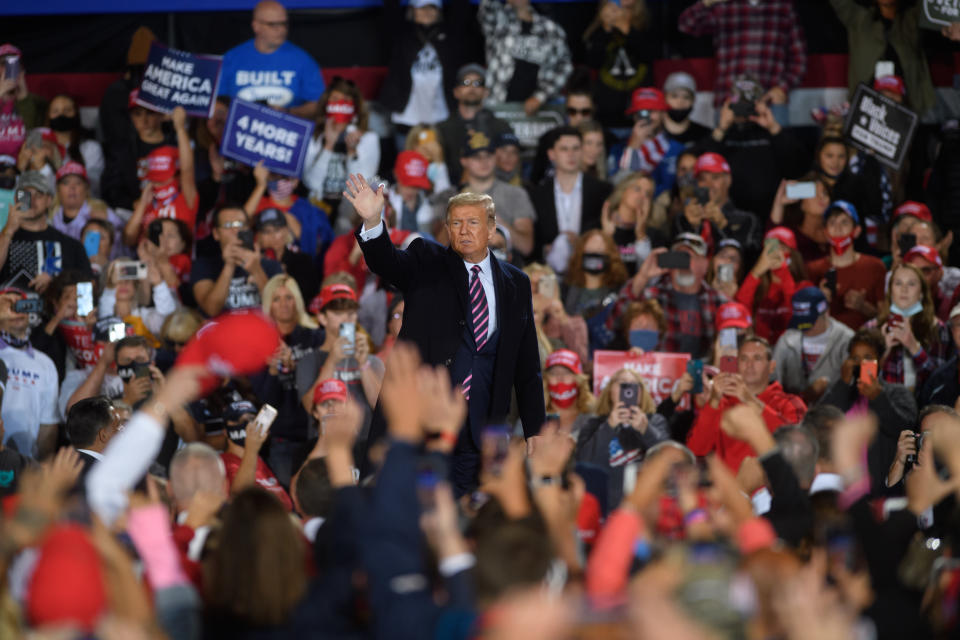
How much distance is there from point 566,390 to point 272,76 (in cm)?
411

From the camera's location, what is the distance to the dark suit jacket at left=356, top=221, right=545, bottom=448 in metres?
5.64

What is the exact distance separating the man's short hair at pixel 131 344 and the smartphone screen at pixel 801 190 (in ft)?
15.2

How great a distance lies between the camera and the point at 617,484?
675cm

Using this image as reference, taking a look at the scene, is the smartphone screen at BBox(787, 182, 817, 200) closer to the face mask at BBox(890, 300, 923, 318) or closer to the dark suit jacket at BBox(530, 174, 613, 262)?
the dark suit jacket at BBox(530, 174, 613, 262)

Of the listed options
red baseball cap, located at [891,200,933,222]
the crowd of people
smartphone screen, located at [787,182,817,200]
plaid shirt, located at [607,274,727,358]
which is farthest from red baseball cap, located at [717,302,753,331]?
red baseball cap, located at [891,200,933,222]

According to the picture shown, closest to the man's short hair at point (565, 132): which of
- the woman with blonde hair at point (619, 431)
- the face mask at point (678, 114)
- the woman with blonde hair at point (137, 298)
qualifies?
the face mask at point (678, 114)

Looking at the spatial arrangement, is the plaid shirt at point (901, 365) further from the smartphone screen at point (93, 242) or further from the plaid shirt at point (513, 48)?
the smartphone screen at point (93, 242)

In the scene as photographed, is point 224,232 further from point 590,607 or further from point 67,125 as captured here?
point 590,607

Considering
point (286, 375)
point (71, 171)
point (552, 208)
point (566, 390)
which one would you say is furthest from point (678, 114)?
point (71, 171)

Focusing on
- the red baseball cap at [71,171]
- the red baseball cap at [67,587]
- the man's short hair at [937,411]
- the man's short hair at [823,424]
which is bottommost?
the man's short hair at [937,411]

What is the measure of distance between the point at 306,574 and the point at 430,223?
5671 millimetres

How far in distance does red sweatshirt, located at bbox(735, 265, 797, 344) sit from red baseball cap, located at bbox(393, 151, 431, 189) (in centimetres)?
243

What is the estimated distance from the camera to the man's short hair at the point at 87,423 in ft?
19.9

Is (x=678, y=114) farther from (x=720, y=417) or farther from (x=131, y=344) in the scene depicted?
(x=131, y=344)
